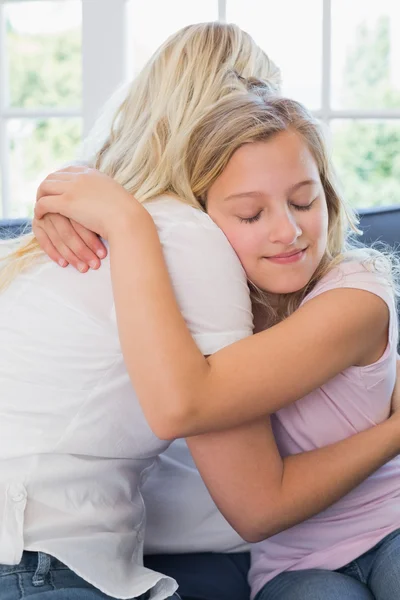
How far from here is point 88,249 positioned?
1.35 metres

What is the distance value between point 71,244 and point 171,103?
304mm

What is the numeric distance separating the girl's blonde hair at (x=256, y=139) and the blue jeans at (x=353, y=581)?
44cm

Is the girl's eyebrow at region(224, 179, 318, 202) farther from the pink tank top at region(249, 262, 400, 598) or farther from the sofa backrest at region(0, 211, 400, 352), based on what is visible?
the sofa backrest at region(0, 211, 400, 352)

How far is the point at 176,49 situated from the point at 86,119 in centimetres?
149

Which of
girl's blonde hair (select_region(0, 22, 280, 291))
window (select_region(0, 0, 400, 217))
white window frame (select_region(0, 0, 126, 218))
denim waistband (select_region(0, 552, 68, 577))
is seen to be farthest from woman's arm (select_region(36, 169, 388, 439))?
white window frame (select_region(0, 0, 126, 218))

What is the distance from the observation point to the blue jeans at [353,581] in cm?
139

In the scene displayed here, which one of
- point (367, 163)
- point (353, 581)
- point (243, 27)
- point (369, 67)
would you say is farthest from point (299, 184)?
point (367, 163)

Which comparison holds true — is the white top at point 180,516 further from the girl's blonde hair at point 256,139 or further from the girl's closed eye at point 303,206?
the girl's closed eye at point 303,206

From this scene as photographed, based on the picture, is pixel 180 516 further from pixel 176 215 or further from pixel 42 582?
pixel 176 215

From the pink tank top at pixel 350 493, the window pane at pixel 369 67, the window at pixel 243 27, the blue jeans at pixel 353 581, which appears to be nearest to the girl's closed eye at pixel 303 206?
the pink tank top at pixel 350 493

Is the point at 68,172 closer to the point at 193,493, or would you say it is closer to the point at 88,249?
the point at 88,249

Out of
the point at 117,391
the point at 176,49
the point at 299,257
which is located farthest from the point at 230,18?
the point at 117,391

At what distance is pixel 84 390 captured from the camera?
1.30 metres

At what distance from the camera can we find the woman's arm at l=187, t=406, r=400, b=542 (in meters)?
1.33
